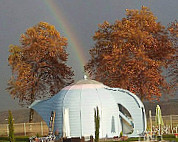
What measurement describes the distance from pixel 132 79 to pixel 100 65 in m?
3.43

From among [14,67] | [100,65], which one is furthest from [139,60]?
[14,67]

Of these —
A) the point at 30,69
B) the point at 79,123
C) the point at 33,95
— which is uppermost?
the point at 30,69

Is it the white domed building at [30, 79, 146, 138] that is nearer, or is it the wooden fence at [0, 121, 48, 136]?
the white domed building at [30, 79, 146, 138]

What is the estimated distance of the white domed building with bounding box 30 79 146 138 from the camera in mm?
26984

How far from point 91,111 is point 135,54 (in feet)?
35.9

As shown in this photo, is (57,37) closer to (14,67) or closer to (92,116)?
(14,67)

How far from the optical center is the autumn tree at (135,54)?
36031mm

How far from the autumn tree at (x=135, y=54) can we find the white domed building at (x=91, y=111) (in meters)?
7.60

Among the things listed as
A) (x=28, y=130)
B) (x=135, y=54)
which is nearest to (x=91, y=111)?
(x=135, y=54)

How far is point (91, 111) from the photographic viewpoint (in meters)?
27.1

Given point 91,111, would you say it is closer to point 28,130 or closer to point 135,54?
point 135,54

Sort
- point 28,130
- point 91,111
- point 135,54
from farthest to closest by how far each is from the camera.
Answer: point 28,130 < point 135,54 < point 91,111

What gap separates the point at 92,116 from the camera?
2712cm

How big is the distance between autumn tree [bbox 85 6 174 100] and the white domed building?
299 inches
